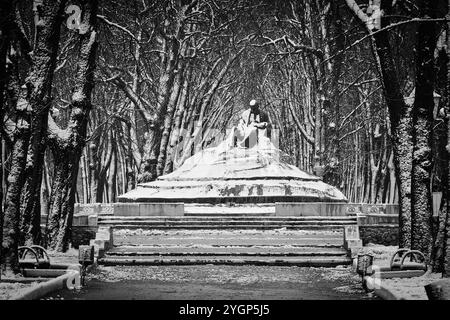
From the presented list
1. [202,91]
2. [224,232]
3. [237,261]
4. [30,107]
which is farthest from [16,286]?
[202,91]

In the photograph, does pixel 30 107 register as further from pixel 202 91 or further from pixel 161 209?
pixel 202 91

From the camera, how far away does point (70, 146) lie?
1587 centimetres

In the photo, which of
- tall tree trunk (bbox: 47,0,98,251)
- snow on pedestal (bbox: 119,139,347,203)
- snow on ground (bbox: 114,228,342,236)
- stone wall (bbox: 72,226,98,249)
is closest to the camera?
tall tree trunk (bbox: 47,0,98,251)

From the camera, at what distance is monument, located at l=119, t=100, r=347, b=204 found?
2236cm

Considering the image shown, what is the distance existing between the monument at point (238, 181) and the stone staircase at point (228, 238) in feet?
3.39

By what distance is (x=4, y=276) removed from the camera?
10.8 m

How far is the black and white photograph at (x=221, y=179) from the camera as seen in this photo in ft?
36.0

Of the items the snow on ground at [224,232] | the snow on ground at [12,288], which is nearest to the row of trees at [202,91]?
the snow on ground at [12,288]

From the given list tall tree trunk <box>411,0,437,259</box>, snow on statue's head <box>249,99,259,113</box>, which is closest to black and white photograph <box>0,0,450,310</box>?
tall tree trunk <box>411,0,437,259</box>

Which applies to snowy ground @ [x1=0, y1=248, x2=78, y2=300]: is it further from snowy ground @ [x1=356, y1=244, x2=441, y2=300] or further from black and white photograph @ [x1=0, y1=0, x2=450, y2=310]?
snowy ground @ [x1=356, y1=244, x2=441, y2=300]

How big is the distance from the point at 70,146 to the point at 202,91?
14.9m

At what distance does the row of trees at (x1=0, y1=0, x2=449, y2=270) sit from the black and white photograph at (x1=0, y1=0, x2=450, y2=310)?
0.18 ft
